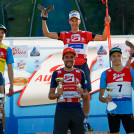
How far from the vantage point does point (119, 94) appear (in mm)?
4777

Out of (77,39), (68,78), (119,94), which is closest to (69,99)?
(68,78)

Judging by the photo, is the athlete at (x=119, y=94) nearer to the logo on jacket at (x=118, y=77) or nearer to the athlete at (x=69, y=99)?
the logo on jacket at (x=118, y=77)

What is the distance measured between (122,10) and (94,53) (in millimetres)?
24409

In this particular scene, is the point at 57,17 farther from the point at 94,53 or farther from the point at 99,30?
the point at 94,53

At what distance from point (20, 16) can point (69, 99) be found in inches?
1272

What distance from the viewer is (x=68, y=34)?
19.1 feet

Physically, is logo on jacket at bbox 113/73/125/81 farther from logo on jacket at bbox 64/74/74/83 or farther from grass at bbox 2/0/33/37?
grass at bbox 2/0/33/37

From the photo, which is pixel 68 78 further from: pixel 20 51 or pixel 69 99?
pixel 20 51

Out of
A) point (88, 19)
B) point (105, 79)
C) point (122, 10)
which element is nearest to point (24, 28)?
point (88, 19)

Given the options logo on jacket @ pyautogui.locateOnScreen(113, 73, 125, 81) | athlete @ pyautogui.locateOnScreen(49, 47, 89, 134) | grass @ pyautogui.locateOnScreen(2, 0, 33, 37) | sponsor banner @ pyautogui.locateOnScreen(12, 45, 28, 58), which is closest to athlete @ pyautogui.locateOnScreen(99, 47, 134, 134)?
logo on jacket @ pyautogui.locateOnScreen(113, 73, 125, 81)

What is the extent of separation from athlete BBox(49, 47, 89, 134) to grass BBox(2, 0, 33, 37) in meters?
24.3

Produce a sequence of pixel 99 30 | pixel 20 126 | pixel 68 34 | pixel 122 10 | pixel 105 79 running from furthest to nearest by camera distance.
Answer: pixel 122 10
pixel 99 30
pixel 20 126
pixel 68 34
pixel 105 79

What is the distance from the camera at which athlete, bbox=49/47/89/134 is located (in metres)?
4.47

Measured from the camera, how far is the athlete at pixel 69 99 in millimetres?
4473
